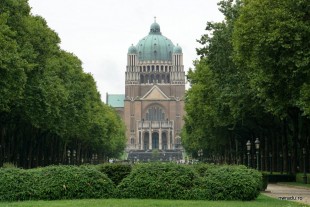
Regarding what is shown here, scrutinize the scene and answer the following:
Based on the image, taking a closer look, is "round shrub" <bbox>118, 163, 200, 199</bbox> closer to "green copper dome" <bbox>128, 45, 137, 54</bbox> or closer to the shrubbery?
the shrubbery

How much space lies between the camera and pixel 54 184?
23.7 metres

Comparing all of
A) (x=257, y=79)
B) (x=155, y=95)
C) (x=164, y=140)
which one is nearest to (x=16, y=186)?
(x=257, y=79)

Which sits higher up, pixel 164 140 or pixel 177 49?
pixel 177 49

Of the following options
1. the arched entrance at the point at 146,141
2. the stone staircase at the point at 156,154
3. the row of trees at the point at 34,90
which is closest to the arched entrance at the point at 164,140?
the arched entrance at the point at 146,141

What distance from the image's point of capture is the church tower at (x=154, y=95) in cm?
18088

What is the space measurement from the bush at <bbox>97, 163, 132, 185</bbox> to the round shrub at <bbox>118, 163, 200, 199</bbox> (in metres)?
1.13

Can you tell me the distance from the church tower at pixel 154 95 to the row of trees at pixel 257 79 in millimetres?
104032

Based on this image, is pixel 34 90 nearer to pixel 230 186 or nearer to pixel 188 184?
pixel 188 184

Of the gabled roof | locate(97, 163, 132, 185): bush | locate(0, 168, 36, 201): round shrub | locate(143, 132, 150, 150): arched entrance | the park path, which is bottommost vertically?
the park path

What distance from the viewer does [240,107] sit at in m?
44.4

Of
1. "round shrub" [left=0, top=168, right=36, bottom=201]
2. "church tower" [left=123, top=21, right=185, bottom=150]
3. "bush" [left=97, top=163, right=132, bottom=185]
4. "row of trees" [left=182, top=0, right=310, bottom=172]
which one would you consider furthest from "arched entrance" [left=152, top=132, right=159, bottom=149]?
"round shrub" [left=0, top=168, right=36, bottom=201]

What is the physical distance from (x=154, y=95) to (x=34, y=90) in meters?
142

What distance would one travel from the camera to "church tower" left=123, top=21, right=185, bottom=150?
18088 cm

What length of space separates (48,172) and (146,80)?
548 feet
